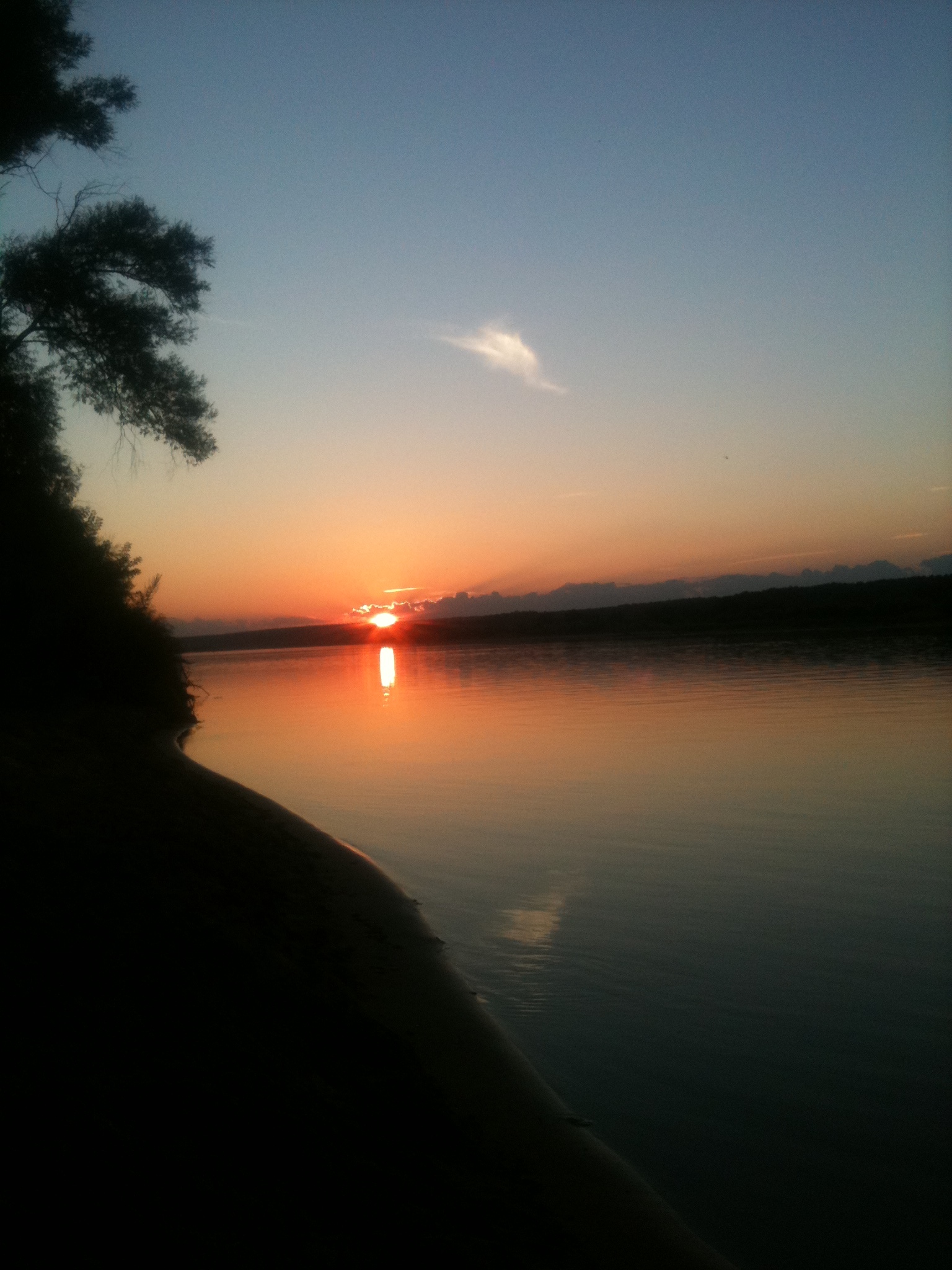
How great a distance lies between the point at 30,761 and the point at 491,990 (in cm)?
607

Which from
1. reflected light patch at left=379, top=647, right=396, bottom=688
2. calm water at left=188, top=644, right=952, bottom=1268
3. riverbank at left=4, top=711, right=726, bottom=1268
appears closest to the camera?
riverbank at left=4, top=711, right=726, bottom=1268

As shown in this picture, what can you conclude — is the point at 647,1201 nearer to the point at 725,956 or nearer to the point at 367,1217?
the point at 367,1217

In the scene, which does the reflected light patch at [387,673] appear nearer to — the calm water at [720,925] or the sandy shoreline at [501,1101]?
the calm water at [720,925]

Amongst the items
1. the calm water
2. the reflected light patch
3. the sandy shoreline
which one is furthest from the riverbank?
the reflected light patch

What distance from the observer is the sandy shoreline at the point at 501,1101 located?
3.66m

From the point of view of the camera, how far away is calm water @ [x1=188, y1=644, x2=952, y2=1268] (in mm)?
4207

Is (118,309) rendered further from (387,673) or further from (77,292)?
(387,673)

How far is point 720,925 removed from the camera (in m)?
7.33

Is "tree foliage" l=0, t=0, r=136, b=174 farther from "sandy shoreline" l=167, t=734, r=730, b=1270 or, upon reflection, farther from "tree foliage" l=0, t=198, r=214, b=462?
"sandy shoreline" l=167, t=734, r=730, b=1270

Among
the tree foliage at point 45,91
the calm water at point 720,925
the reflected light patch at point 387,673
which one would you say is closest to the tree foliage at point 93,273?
the tree foliage at point 45,91

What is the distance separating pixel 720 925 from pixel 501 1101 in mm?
3222

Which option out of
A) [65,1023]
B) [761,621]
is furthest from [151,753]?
[761,621]

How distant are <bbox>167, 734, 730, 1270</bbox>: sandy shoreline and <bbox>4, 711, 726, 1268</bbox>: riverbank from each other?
13 millimetres

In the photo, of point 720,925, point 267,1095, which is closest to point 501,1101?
point 267,1095
